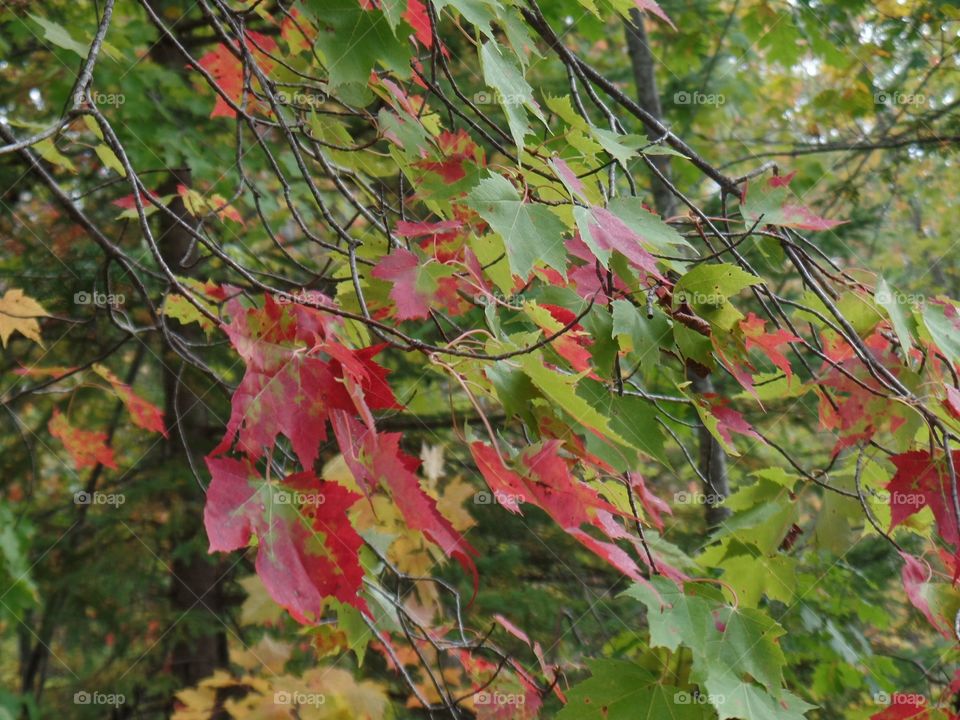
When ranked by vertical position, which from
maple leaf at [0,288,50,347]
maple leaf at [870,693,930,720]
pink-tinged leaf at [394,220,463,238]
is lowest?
maple leaf at [0,288,50,347]

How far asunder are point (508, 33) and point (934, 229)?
12.8 metres

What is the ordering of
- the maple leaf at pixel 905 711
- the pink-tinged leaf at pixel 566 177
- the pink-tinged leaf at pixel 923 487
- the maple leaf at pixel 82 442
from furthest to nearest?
the maple leaf at pixel 82 442 → the maple leaf at pixel 905 711 → the pink-tinged leaf at pixel 923 487 → the pink-tinged leaf at pixel 566 177

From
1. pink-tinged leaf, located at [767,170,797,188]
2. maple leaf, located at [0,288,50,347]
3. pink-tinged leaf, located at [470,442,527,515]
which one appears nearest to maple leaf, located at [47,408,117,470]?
maple leaf, located at [0,288,50,347]

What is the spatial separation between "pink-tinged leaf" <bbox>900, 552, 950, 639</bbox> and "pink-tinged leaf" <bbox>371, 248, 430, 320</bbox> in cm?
110

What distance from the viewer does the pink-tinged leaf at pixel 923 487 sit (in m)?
1.55

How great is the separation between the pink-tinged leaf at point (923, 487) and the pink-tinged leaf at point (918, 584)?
0.19m

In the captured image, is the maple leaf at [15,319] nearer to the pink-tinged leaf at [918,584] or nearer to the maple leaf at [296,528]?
the maple leaf at [296,528]

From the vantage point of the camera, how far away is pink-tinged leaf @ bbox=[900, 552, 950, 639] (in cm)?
175

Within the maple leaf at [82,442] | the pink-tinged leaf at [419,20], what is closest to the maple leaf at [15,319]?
the maple leaf at [82,442]

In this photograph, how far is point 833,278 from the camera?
64.2 inches

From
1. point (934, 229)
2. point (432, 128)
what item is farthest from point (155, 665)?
point (934, 229)

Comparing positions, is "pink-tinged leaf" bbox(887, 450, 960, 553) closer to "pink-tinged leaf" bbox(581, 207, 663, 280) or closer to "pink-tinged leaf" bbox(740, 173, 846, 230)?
"pink-tinged leaf" bbox(740, 173, 846, 230)

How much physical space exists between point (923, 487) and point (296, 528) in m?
1.12

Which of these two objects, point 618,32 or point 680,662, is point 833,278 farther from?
point 618,32
